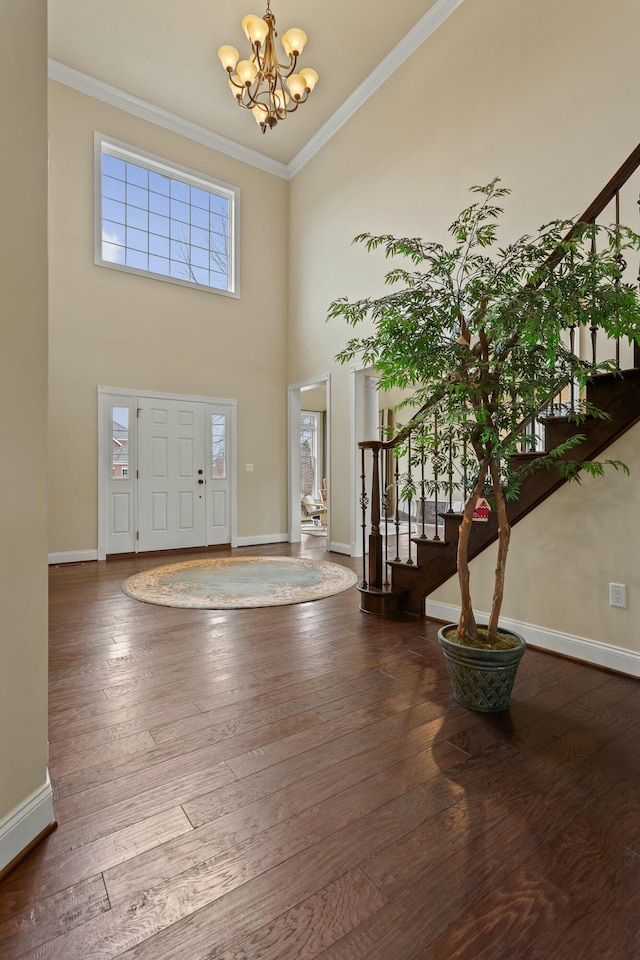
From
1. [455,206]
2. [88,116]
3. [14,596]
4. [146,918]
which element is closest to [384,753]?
[146,918]

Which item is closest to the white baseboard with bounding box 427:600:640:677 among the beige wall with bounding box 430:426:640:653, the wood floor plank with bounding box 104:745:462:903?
the beige wall with bounding box 430:426:640:653

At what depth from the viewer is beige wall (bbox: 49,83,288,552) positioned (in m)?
5.43

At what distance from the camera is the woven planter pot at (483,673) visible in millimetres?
2012

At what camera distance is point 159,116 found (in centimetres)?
607

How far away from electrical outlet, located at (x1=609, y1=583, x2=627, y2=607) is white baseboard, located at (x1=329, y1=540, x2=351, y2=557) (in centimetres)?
357

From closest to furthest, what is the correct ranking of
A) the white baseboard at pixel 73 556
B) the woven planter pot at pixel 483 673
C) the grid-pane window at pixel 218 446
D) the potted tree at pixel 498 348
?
the potted tree at pixel 498 348, the woven planter pot at pixel 483 673, the white baseboard at pixel 73 556, the grid-pane window at pixel 218 446

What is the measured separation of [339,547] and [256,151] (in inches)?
229

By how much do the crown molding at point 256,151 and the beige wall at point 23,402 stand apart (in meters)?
5.11

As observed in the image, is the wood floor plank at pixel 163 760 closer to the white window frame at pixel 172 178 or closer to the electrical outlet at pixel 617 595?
the electrical outlet at pixel 617 595

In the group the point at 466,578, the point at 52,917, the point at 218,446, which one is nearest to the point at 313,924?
the point at 52,917

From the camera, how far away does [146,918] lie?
3.65ft

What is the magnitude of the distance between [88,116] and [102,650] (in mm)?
6238

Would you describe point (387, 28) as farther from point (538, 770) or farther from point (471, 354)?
point (538, 770)

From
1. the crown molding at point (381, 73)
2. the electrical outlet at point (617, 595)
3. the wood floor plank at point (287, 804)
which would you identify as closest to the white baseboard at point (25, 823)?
the wood floor plank at point (287, 804)
